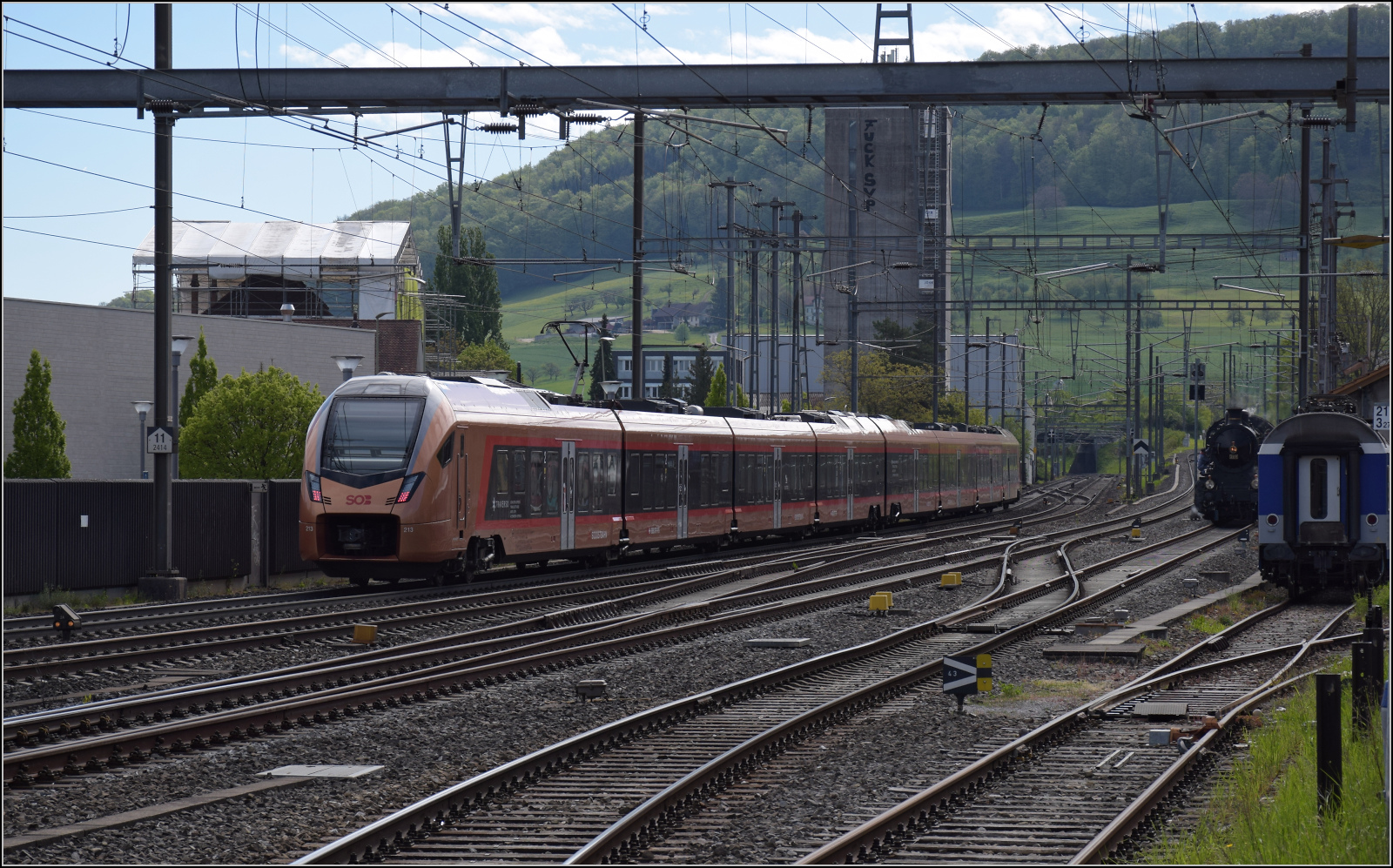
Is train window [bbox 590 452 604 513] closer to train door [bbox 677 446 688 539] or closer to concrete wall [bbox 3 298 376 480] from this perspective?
train door [bbox 677 446 688 539]

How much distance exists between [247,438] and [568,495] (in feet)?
26.6

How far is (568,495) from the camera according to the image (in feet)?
86.3

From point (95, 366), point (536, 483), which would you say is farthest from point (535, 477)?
point (95, 366)

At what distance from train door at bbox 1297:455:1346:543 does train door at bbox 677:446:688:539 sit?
42.0 feet

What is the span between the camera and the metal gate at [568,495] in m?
26.1

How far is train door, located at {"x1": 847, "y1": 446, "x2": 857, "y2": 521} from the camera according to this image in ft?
136

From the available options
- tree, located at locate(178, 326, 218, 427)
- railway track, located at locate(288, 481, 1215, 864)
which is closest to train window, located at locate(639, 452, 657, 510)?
railway track, located at locate(288, 481, 1215, 864)

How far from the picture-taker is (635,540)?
29.5 m

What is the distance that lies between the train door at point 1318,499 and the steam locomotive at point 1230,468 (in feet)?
74.2

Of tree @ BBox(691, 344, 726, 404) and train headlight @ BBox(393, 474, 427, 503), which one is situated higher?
tree @ BBox(691, 344, 726, 404)

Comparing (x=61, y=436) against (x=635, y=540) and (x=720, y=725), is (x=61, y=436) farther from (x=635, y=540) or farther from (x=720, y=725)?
(x=720, y=725)

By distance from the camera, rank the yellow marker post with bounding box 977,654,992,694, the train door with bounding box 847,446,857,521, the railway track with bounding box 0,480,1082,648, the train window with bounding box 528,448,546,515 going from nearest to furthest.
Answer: the yellow marker post with bounding box 977,654,992,694
the railway track with bounding box 0,480,1082,648
the train window with bounding box 528,448,546,515
the train door with bounding box 847,446,857,521

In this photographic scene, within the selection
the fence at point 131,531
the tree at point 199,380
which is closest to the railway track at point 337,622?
the fence at point 131,531

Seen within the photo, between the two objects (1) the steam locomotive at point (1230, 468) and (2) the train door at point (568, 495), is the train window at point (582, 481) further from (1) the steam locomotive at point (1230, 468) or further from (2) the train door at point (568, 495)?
(1) the steam locomotive at point (1230, 468)
